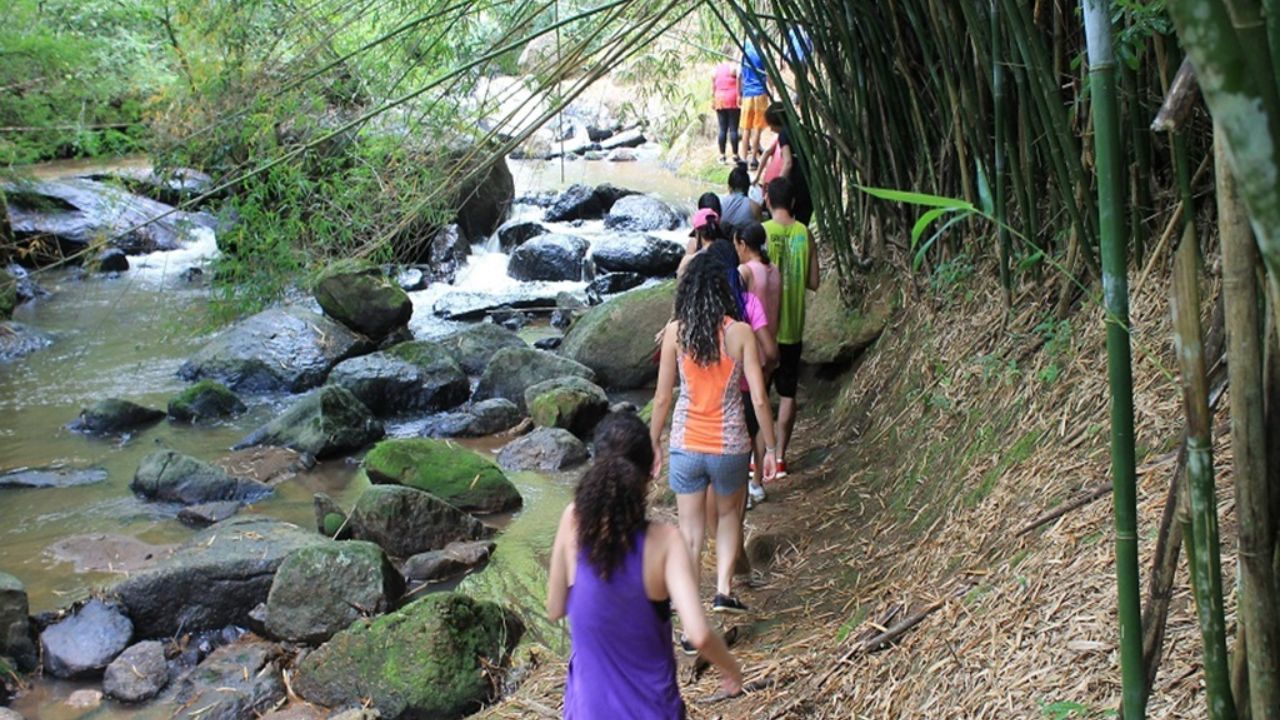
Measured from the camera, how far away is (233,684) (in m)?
5.76

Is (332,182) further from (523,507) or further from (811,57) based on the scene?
(811,57)

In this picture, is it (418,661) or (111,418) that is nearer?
(418,661)

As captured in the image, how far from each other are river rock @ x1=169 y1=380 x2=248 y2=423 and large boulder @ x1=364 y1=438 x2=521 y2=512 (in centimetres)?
262

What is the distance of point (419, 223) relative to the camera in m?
9.09

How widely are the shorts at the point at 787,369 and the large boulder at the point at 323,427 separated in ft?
14.3

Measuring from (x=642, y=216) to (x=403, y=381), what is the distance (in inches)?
300

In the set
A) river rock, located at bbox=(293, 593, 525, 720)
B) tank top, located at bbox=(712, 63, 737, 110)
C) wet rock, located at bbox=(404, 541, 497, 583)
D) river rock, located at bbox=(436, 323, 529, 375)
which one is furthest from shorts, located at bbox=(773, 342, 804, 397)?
tank top, located at bbox=(712, 63, 737, 110)

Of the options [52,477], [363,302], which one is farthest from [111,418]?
[363,302]

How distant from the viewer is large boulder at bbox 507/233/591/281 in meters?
15.6

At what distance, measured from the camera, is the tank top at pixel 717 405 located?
4.50 metres

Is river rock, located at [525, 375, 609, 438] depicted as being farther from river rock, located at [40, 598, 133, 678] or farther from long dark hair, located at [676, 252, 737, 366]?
long dark hair, located at [676, 252, 737, 366]

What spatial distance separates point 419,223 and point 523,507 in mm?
2411

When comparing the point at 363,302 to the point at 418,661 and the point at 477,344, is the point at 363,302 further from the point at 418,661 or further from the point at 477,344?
the point at 418,661

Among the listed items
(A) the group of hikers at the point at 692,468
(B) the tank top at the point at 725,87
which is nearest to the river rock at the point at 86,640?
(A) the group of hikers at the point at 692,468
